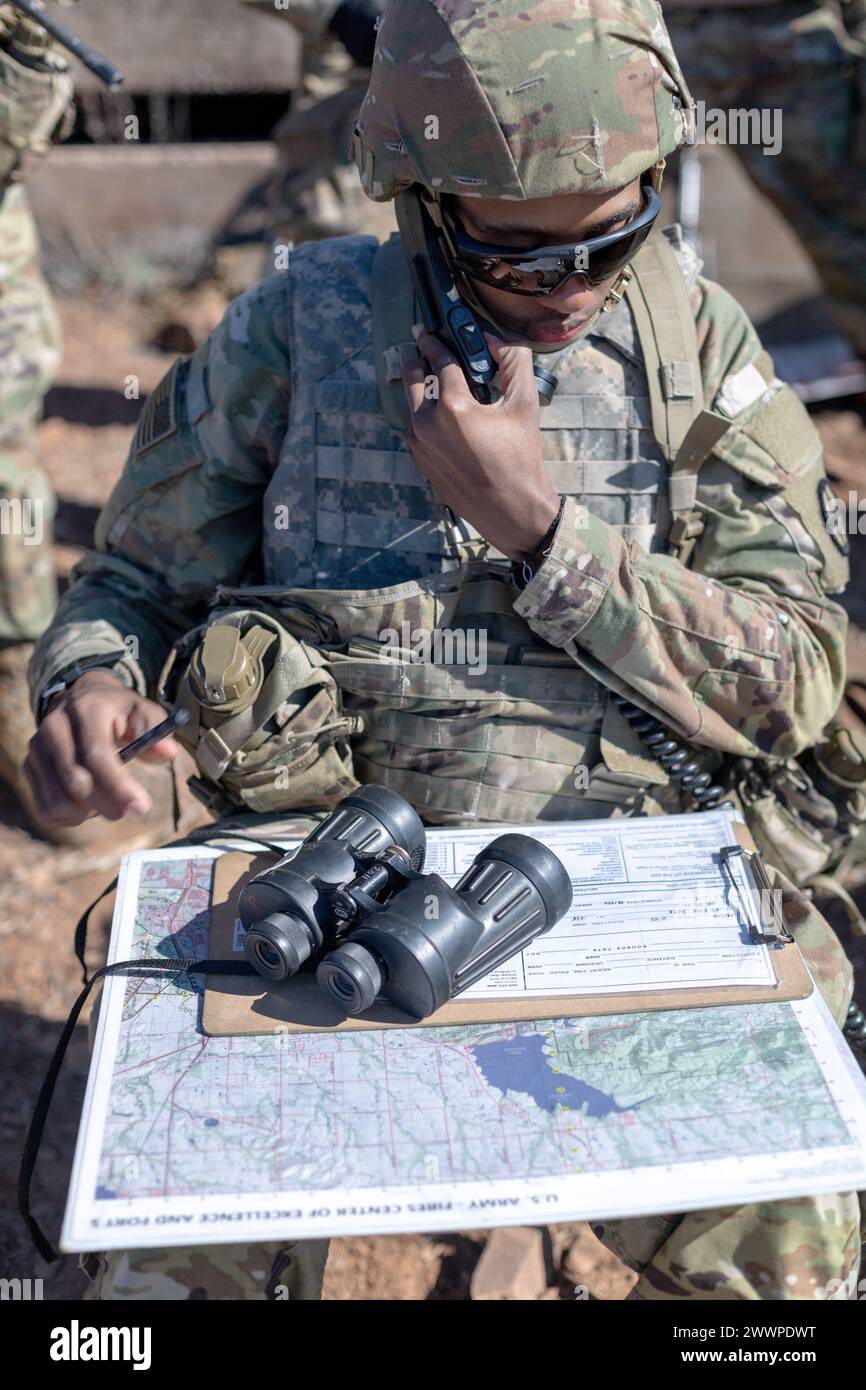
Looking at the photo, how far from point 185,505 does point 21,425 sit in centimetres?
166

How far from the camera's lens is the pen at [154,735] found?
1.97 metres

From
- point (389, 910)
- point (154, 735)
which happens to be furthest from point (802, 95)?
point (389, 910)

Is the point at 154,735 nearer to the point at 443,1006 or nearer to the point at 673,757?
the point at 443,1006

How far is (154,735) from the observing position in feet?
6.49

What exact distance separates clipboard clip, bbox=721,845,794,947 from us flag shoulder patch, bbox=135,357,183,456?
1173mm

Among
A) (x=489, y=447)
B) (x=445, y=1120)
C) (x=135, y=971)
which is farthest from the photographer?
(x=489, y=447)

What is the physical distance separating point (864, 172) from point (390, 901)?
4349mm

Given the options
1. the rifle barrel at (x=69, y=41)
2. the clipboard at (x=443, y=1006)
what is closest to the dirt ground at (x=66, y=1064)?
the clipboard at (x=443, y=1006)

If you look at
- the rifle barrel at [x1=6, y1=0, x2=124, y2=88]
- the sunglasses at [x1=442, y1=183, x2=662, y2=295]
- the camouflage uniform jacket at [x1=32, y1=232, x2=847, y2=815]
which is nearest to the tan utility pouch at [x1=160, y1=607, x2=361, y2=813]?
the camouflage uniform jacket at [x1=32, y1=232, x2=847, y2=815]

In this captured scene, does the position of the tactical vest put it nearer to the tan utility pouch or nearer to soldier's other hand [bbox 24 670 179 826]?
the tan utility pouch

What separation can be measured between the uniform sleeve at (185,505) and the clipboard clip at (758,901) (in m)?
1.00

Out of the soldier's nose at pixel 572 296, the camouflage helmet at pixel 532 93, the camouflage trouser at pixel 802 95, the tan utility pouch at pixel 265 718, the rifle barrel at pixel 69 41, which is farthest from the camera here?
the camouflage trouser at pixel 802 95

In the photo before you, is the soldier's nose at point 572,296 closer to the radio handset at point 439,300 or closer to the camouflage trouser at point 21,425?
the radio handset at point 439,300
